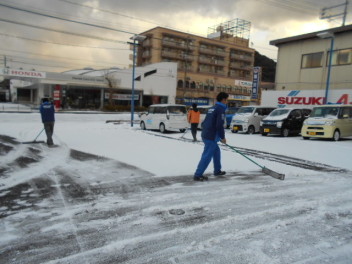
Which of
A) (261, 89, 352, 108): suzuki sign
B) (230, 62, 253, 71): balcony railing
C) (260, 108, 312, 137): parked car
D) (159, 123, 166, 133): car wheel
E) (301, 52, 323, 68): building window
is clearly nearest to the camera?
(260, 108, 312, 137): parked car

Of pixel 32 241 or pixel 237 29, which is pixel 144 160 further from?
pixel 237 29

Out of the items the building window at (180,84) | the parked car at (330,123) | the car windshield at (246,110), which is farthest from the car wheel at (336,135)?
the building window at (180,84)

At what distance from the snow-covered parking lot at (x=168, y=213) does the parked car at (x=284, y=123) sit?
7080 millimetres

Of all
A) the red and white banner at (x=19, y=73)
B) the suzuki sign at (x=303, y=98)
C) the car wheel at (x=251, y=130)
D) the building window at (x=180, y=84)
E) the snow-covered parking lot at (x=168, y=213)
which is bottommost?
the snow-covered parking lot at (x=168, y=213)

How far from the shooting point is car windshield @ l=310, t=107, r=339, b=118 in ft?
40.5

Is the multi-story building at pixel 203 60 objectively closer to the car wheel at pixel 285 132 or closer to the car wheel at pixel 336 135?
the car wheel at pixel 285 132

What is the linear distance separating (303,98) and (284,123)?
7.25 m

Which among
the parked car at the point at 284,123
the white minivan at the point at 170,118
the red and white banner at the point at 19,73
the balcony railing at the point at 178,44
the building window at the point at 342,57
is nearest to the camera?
the parked car at the point at 284,123

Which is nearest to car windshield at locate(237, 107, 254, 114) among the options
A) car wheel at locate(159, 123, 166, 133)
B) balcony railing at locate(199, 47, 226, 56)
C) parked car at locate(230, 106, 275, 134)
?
parked car at locate(230, 106, 275, 134)

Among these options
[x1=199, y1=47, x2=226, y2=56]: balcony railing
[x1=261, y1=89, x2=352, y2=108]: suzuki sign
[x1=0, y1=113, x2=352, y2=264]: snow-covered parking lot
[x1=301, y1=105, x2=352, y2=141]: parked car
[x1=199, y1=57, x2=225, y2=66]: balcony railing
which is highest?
[x1=199, y1=47, x2=226, y2=56]: balcony railing

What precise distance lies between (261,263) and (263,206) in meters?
1.58

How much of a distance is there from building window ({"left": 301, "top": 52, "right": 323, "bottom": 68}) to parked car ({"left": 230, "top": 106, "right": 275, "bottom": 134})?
8635mm

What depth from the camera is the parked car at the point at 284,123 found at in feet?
44.9

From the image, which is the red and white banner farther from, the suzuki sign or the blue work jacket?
the blue work jacket
